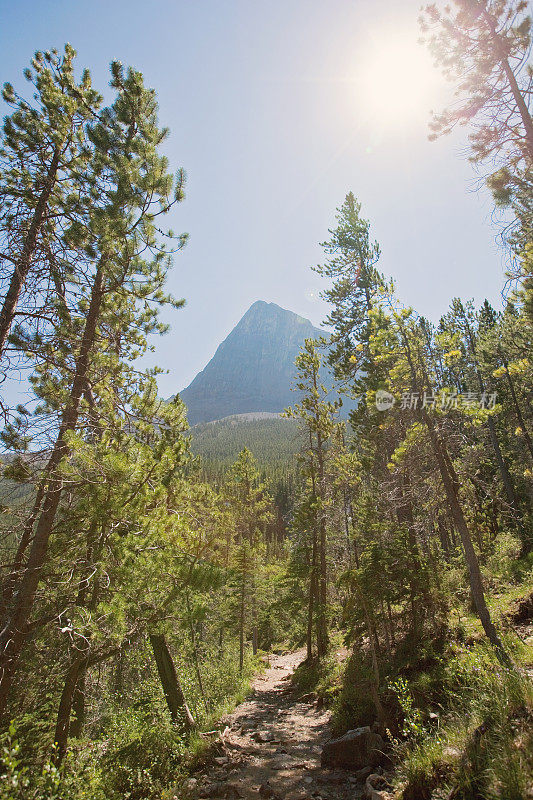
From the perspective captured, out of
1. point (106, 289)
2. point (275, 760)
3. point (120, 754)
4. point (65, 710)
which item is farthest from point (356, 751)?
point (106, 289)

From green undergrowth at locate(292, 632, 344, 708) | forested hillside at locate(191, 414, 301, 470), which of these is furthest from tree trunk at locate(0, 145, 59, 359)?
forested hillside at locate(191, 414, 301, 470)

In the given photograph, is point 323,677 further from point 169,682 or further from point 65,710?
point 65,710

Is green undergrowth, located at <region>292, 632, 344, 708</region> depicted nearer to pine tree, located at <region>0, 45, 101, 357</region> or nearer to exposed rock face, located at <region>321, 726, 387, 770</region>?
exposed rock face, located at <region>321, 726, 387, 770</region>

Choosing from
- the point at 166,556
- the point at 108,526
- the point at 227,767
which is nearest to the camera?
the point at 108,526

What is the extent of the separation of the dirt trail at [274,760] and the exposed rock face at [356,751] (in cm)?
21

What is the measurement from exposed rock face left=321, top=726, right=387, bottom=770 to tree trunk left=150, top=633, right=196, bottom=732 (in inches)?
150

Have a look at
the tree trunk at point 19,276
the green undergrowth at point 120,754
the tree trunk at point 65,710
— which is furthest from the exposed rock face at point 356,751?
the tree trunk at point 19,276

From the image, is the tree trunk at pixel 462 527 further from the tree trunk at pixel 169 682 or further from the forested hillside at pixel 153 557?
the tree trunk at pixel 169 682

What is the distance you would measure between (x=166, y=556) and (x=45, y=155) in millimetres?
7596

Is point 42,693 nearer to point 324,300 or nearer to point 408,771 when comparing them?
point 408,771

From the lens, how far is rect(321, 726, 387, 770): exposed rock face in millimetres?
7395

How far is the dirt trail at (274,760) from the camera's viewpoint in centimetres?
673

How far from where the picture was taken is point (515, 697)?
186 inches

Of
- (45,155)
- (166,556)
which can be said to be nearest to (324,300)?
(45,155)
